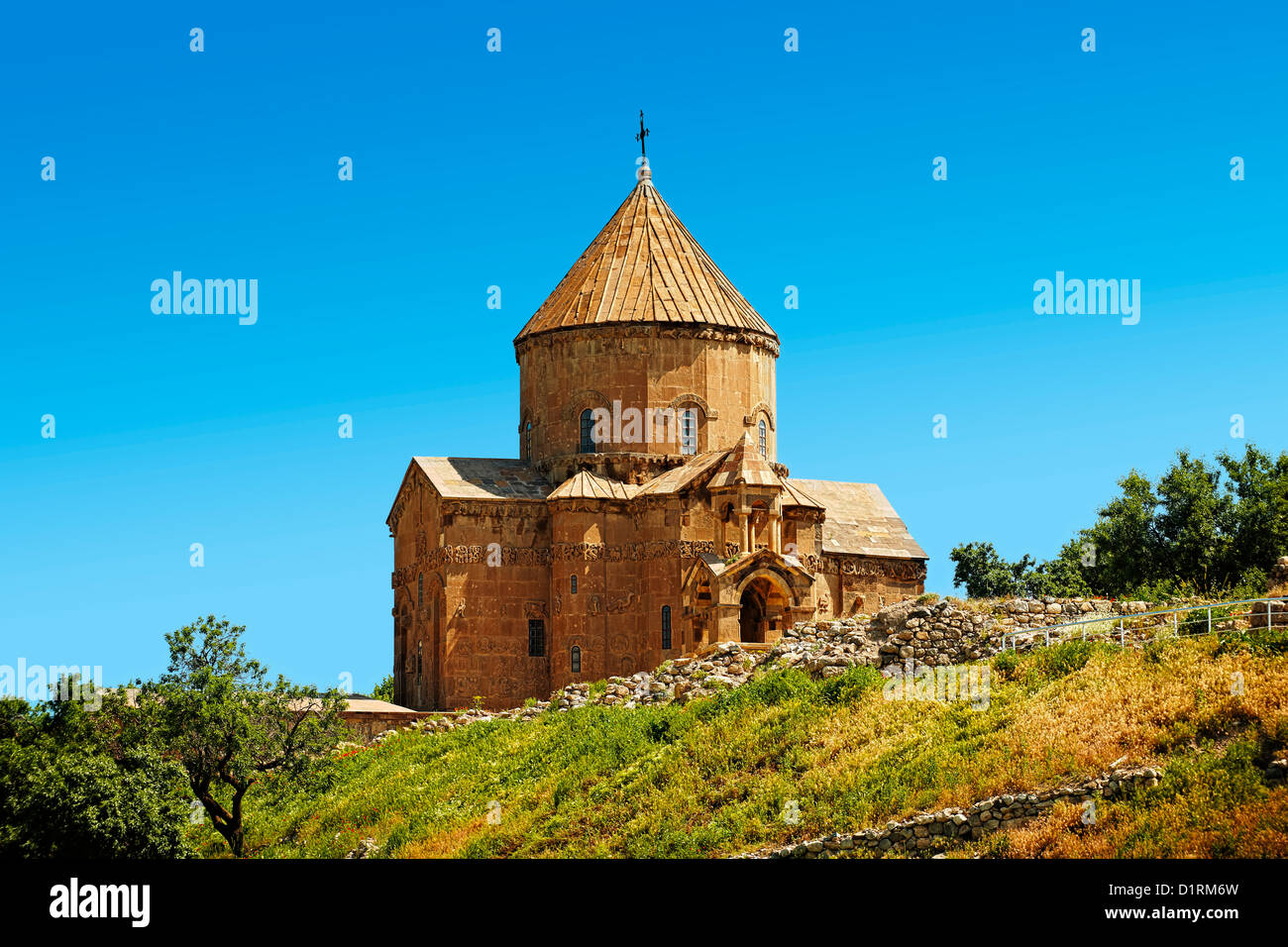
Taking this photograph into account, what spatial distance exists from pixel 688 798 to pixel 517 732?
12272 mm

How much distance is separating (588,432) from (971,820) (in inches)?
1212

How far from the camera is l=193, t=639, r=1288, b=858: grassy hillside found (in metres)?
24.8

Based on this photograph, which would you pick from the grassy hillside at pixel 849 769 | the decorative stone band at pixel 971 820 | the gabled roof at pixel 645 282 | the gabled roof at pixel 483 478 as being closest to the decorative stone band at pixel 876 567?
the gabled roof at pixel 645 282

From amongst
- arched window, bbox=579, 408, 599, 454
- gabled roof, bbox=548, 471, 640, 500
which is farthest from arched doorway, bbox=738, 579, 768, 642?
arched window, bbox=579, 408, 599, 454

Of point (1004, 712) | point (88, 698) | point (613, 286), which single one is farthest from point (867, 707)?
point (613, 286)

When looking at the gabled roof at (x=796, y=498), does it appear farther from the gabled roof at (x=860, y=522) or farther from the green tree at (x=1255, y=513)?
the green tree at (x=1255, y=513)

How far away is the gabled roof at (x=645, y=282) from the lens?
55.5 metres

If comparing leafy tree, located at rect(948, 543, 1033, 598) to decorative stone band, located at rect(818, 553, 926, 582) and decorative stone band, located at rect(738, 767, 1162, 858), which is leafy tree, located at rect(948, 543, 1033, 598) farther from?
decorative stone band, located at rect(738, 767, 1162, 858)

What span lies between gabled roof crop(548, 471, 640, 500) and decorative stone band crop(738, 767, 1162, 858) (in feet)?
85.3

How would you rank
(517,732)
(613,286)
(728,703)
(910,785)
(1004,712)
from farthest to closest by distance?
(613,286), (517,732), (728,703), (1004,712), (910,785)

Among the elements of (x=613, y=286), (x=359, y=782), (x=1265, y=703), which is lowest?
(x=359, y=782)

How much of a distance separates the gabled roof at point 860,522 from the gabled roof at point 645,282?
23.5 feet
